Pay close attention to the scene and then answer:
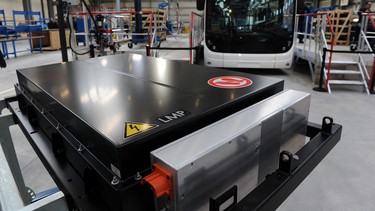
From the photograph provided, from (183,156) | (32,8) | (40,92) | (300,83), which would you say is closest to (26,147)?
(40,92)

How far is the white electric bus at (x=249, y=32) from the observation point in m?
5.35

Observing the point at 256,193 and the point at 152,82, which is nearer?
the point at 256,193

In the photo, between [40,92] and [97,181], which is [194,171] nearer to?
[97,181]

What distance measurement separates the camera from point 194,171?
51cm

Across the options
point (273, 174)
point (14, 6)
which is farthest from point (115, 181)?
point (14, 6)

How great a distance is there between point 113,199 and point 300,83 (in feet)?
17.1

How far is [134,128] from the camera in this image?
59cm

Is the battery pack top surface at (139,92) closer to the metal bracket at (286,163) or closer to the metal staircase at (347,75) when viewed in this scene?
the metal bracket at (286,163)

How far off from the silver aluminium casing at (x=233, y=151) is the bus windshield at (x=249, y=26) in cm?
490

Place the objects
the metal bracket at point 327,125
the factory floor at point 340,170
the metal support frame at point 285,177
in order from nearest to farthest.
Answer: the metal support frame at point 285,177 → the metal bracket at point 327,125 → the factory floor at point 340,170

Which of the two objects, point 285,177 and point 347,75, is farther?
point 347,75

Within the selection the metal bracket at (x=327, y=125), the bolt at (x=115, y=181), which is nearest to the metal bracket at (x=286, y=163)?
the metal bracket at (x=327, y=125)

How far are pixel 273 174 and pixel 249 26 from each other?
17.3 ft

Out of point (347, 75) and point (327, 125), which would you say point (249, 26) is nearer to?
point (347, 75)
